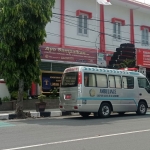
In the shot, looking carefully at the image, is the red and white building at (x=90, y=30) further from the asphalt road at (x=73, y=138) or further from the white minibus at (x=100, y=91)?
the asphalt road at (x=73, y=138)

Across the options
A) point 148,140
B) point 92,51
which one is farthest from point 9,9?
point 92,51

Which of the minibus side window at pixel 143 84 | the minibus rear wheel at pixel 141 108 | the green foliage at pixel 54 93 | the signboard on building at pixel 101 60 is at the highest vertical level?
the signboard on building at pixel 101 60

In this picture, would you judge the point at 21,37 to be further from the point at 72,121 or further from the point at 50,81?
the point at 50,81

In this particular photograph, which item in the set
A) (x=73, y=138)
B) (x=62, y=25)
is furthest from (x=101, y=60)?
(x=73, y=138)

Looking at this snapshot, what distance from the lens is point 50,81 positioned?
2178cm

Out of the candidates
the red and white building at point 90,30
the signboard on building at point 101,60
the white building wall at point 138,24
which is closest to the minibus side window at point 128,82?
the red and white building at point 90,30

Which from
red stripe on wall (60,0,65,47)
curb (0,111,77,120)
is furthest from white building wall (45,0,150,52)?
curb (0,111,77,120)

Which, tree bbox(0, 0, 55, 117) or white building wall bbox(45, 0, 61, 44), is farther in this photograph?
white building wall bbox(45, 0, 61, 44)

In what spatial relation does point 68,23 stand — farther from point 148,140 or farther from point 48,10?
point 148,140

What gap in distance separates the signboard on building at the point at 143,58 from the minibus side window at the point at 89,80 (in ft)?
36.7

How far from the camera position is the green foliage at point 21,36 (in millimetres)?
13797

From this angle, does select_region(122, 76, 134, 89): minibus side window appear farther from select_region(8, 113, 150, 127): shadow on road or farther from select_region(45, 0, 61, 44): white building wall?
select_region(45, 0, 61, 44): white building wall

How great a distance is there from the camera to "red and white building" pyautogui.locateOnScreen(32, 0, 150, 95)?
2167cm

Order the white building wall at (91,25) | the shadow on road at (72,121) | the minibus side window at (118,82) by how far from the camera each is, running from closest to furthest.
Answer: the shadow on road at (72,121), the minibus side window at (118,82), the white building wall at (91,25)
